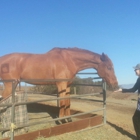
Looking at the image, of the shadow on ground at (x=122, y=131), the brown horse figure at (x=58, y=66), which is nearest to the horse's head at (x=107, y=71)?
the brown horse figure at (x=58, y=66)

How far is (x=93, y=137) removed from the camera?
4.57 m

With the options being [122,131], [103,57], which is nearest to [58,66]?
[103,57]

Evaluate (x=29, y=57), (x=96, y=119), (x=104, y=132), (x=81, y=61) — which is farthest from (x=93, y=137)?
(x=29, y=57)

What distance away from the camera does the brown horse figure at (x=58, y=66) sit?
557 cm

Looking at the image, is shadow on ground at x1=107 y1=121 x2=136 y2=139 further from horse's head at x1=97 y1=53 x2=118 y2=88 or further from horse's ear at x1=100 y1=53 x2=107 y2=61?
horse's ear at x1=100 y1=53 x2=107 y2=61

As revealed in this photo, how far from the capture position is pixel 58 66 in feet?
18.5

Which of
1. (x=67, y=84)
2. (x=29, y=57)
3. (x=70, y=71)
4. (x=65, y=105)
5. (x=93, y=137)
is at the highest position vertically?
(x=29, y=57)

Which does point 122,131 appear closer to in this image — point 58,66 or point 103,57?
point 103,57

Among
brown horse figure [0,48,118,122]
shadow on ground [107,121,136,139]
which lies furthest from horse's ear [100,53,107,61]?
shadow on ground [107,121,136,139]

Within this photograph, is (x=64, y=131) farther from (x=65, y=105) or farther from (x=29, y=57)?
(x=29, y=57)

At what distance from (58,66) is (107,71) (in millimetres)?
1379

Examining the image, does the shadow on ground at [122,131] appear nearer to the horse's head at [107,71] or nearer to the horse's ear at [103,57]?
the horse's head at [107,71]

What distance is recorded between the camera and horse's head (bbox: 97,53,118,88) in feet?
19.2

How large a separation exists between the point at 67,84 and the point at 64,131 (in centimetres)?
137
